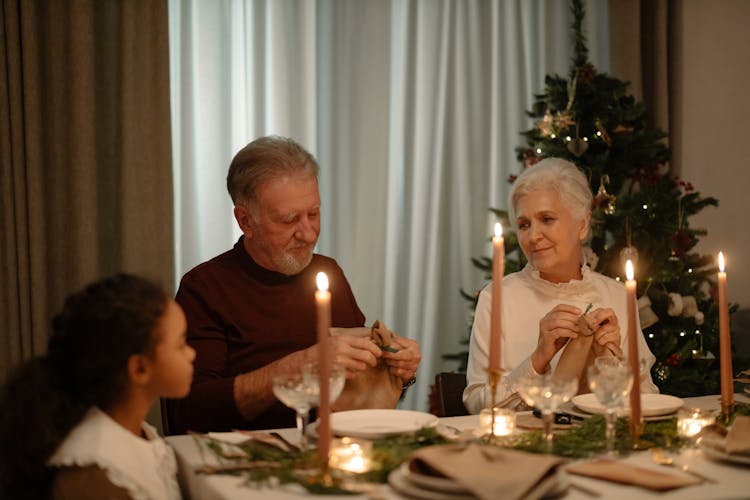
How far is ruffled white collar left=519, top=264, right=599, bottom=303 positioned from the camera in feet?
10.1

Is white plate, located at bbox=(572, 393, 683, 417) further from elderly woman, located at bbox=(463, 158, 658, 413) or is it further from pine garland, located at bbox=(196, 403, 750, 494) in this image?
elderly woman, located at bbox=(463, 158, 658, 413)

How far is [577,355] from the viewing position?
2609mm

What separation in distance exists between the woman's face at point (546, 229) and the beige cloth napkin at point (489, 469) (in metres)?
1.50

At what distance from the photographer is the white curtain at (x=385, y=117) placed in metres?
4.28

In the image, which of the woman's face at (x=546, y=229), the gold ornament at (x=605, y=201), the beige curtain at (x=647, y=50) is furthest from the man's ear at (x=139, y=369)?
the beige curtain at (x=647, y=50)

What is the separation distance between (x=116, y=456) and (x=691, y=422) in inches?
49.4

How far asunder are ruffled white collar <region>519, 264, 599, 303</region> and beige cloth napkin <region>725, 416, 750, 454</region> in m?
1.18

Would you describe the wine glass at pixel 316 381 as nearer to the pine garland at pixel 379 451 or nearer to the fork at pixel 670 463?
the pine garland at pixel 379 451

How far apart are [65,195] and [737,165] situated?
383 centimetres

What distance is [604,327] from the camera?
259 centimetres

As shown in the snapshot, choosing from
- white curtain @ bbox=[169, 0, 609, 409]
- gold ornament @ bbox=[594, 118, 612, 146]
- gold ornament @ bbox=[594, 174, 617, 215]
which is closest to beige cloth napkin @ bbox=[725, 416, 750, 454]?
Answer: gold ornament @ bbox=[594, 174, 617, 215]

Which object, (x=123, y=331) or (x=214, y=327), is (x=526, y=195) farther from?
(x=123, y=331)

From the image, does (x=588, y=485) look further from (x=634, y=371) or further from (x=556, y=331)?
(x=556, y=331)

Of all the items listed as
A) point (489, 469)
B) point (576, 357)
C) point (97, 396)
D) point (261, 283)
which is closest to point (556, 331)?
point (576, 357)
